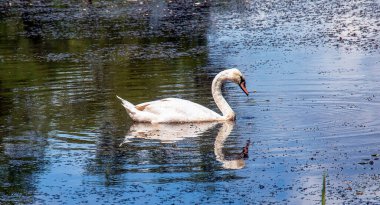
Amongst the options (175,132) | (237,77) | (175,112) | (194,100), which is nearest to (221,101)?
(237,77)

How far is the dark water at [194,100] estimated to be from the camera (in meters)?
9.95

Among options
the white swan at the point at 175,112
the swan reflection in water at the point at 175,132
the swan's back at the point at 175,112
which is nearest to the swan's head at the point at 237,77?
the white swan at the point at 175,112

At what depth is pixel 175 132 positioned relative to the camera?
13.4 metres

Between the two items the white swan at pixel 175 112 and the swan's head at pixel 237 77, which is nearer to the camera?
the white swan at pixel 175 112

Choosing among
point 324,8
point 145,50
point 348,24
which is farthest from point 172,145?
point 324,8

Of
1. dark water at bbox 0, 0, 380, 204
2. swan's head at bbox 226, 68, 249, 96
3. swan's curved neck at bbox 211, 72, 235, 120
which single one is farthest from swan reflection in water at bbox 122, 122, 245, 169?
swan's head at bbox 226, 68, 249, 96

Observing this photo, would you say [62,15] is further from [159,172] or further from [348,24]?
[159,172]

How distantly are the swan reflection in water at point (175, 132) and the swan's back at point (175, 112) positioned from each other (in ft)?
0.32

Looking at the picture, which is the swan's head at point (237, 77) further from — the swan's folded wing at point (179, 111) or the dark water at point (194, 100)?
the swan's folded wing at point (179, 111)

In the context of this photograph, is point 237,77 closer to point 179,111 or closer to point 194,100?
point 194,100

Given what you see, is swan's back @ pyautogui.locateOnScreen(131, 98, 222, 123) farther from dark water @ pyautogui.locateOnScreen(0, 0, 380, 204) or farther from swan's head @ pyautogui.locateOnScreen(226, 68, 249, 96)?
swan's head @ pyautogui.locateOnScreen(226, 68, 249, 96)

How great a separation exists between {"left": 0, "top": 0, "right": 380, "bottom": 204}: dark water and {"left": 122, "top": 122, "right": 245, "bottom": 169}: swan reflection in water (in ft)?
0.10

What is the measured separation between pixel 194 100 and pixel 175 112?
1.47 metres

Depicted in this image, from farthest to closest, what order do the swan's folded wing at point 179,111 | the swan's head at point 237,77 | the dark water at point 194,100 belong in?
the swan's head at point 237,77 < the swan's folded wing at point 179,111 < the dark water at point 194,100
